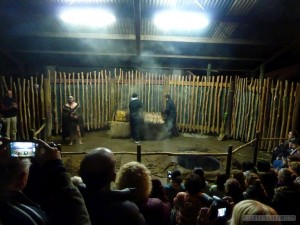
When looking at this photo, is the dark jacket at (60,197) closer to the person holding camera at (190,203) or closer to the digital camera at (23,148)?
the digital camera at (23,148)

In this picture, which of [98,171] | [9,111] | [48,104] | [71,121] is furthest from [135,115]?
[98,171]

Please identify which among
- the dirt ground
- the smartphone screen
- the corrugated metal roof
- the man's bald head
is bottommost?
the dirt ground

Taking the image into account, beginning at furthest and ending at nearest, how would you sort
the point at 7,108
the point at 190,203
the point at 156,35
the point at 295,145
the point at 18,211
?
the point at 156,35, the point at 7,108, the point at 295,145, the point at 190,203, the point at 18,211

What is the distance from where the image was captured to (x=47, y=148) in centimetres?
231

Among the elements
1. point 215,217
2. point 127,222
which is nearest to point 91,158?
point 127,222

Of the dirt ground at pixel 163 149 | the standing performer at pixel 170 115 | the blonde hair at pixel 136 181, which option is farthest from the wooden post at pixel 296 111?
the blonde hair at pixel 136 181

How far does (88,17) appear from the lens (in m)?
9.74

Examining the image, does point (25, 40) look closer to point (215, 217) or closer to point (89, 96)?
point (89, 96)

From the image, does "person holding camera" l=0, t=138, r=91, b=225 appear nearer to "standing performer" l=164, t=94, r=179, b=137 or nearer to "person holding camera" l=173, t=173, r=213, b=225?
"person holding camera" l=173, t=173, r=213, b=225

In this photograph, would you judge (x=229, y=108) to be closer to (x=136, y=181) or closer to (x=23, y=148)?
(x=136, y=181)

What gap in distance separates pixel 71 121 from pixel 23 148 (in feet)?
25.7

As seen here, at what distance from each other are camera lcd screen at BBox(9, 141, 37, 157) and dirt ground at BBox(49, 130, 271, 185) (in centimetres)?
508

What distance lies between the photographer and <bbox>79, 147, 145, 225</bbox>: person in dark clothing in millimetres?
2168

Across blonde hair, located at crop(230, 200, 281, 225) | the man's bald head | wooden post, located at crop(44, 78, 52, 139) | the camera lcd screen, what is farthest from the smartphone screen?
wooden post, located at crop(44, 78, 52, 139)
